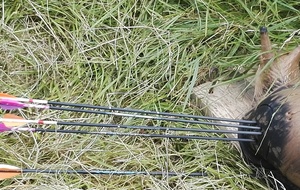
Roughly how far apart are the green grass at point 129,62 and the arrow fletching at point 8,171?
8 centimetres

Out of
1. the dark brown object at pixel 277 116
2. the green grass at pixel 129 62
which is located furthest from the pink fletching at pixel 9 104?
the dark brown object at pixel 277 116

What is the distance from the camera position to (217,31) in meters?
1.97

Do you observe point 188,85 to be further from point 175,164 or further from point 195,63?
point 175,164

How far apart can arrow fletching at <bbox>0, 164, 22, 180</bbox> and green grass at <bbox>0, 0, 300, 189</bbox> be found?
0.25 feet

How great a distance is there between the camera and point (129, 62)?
1.96 m

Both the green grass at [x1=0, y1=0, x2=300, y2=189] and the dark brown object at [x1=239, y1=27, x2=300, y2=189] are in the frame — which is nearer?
the dark brown object at [x1=239, y1=27, x2=300, y2=189]

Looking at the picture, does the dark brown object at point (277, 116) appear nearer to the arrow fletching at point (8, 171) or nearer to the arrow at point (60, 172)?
the arrow at point (60, 172)

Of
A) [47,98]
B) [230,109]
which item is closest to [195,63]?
[230,109]

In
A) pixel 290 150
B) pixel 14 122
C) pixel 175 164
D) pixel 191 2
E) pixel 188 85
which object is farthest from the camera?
pixel 191 2

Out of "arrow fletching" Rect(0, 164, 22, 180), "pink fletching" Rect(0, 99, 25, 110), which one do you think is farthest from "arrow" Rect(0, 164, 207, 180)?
"pink fletching" Rect(0, 99, 25, 110)

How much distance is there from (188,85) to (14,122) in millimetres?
567

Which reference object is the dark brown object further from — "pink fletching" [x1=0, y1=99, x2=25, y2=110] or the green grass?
"pink fletching" [x1=0, y1=99, x2=25, y2=110]

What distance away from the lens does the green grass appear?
172 centimetres

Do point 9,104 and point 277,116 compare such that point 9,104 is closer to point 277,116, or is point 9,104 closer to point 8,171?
point 8,171
